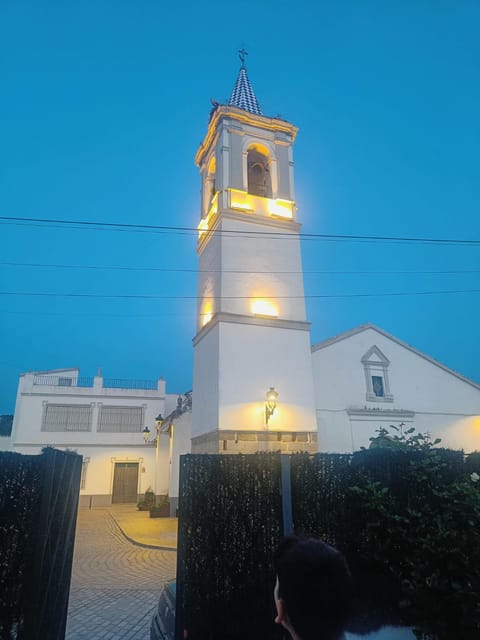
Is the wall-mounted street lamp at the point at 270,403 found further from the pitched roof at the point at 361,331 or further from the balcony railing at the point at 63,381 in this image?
the balcony railing at the point at 63,381

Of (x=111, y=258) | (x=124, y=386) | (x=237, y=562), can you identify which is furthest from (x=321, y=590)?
(x=111, y=258)

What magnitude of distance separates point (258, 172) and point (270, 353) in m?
8.82

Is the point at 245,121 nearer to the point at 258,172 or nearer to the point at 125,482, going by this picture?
the point at 258,172

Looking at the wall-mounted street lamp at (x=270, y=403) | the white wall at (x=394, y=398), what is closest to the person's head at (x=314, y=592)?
the wall-mounted street lamp at (x=270, y=403)

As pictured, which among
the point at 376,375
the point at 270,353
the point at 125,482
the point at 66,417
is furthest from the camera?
the point at 66,417

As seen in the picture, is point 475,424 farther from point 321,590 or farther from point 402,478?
point 321,590

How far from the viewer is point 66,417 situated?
29.3 metres

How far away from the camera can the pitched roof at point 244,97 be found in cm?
1861

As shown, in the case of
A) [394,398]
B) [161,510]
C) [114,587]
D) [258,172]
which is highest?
[258,172]

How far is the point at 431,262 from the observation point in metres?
67.4

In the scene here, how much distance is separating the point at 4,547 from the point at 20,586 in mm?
453

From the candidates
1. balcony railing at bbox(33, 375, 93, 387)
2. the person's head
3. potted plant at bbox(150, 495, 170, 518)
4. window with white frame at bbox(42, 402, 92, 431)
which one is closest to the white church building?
potted plant at bbox(150, 495, 170, 518)

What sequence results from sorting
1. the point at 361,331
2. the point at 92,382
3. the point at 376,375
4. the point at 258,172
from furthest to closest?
the point at 92,382 < the point at 258,172 < the point at 361,331 < the point at 376,375

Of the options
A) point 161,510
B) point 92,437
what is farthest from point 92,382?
point 161,510
